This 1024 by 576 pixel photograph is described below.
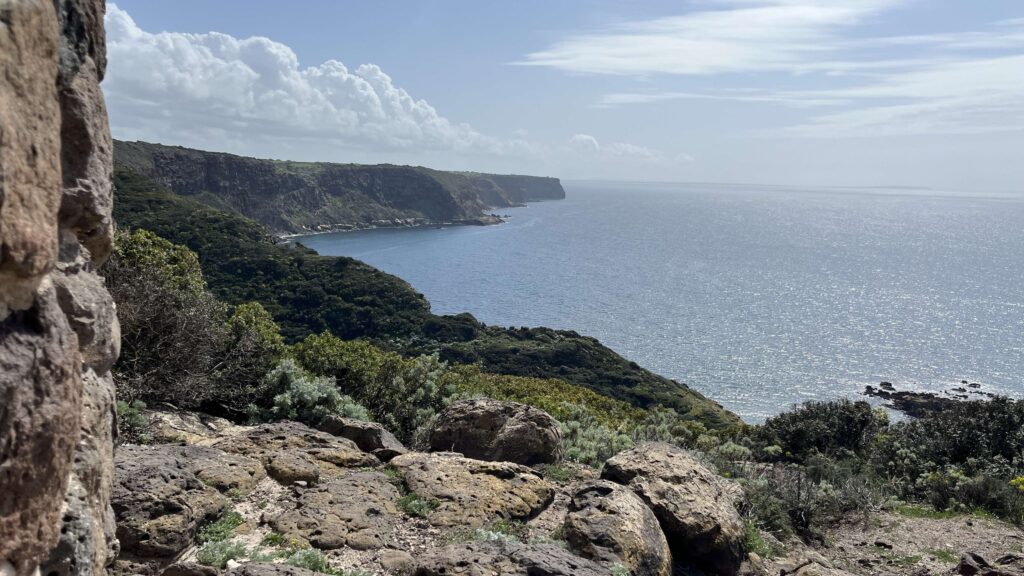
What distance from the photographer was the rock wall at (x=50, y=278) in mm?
2922

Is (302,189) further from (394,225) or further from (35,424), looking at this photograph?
(35,424)

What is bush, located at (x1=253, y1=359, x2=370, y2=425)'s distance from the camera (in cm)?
1302

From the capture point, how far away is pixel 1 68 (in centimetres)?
283

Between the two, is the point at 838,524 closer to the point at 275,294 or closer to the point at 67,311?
the point at 67,311

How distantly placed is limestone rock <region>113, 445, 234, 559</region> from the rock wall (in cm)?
260

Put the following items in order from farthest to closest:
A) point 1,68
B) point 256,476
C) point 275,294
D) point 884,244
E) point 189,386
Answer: point 884,244
point 275,294
point 189,386
point 256,476
point 1,68

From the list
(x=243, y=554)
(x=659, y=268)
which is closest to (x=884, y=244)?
(x=659, y=268)

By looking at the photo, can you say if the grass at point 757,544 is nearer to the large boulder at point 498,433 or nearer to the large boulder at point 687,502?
the large boulder at point 687,502

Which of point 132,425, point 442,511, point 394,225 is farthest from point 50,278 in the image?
point 394,225

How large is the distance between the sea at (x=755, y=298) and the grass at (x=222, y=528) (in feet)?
111

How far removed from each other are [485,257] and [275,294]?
65.4 meters

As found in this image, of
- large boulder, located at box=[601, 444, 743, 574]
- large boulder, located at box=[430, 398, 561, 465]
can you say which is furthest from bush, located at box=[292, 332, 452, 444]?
large boulder, located at box=[601, 444, 743, 574]

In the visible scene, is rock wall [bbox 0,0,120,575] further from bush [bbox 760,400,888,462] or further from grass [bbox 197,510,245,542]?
bush [bbox 760,400,888,462]

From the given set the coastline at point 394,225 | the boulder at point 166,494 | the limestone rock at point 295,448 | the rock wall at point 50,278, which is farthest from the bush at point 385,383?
the coastline at point 394,225
